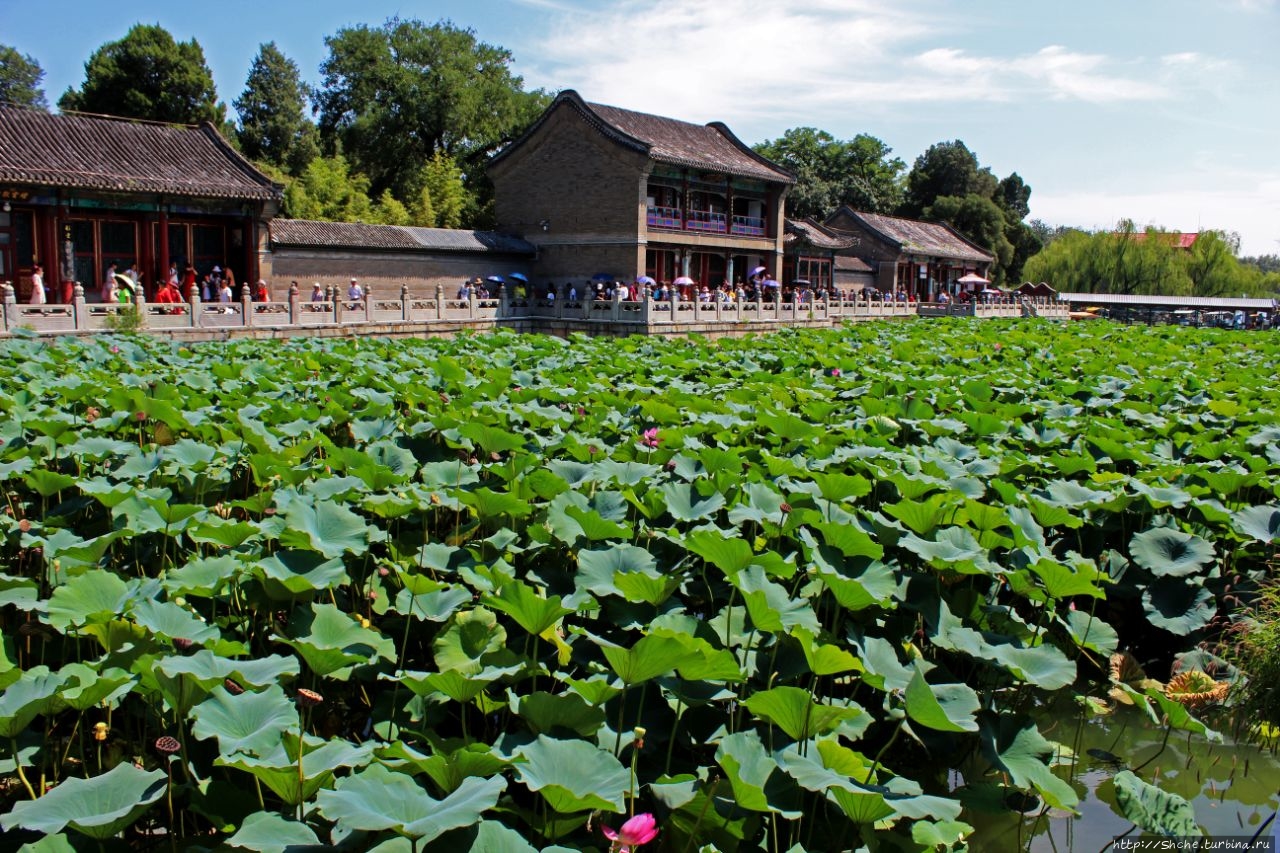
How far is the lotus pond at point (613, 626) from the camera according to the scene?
2.20 m

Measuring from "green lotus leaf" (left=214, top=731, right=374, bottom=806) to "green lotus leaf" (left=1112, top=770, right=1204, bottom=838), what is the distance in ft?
6.34

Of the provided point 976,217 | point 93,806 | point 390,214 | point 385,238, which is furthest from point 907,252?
point 93,806

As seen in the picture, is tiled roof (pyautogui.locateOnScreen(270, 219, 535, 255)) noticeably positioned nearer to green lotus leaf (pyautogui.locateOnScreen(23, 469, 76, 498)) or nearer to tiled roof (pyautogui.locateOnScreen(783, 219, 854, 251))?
tiled roof (pyautogui.locateOnScreen(783, 219, 854, 251))

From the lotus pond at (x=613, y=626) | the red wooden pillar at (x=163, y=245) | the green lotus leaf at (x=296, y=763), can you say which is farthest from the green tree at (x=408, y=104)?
the green lotus leaf at (x=296, y=763)

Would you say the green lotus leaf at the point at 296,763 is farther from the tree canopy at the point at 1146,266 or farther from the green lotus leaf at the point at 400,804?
the tree canopy at the point at 1146,266

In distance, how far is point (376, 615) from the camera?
3.49 metres

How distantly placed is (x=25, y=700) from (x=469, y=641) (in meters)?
1.05

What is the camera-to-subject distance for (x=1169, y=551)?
3.98 m

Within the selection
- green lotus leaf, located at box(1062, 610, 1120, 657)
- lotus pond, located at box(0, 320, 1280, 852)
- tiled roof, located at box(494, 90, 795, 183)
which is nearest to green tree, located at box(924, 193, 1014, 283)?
tiled roof, located at box(494, 90, 795, 183)

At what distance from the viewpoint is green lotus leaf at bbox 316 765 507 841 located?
5.85 ft

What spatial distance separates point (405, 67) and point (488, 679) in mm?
36353

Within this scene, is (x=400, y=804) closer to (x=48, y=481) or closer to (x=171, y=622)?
(x=171, y=622)

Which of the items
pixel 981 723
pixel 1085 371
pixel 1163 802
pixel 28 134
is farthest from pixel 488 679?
pixel 28 134

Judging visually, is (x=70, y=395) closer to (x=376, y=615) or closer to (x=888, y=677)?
(x=376, y=615)
